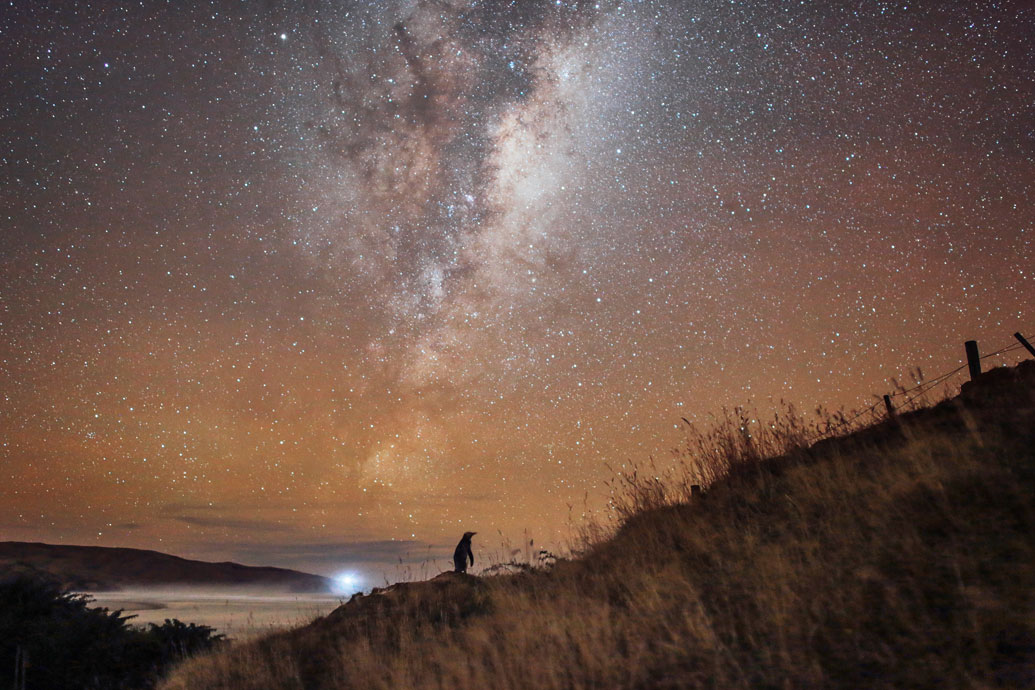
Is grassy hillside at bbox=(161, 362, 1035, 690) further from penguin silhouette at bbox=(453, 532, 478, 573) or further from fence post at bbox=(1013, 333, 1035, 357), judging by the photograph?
penguin silhouette at bbox=(453, 532, 478, 573)

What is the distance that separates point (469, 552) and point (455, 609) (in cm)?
678

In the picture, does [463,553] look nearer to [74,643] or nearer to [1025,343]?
[74,643]

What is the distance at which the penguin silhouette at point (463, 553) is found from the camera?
54.2 feet

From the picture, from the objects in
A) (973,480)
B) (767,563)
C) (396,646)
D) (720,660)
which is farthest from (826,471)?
(396,646)

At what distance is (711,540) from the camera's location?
27.1 ft

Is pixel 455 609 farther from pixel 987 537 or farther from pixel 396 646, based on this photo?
pixel 987 537

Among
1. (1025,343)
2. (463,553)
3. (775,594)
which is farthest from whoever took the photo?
(463,553)

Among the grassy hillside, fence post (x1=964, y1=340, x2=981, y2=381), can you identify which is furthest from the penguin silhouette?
fence post (x1=964, y1=340, x2=981, y2=381)

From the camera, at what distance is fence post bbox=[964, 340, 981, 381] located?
37.3 ft

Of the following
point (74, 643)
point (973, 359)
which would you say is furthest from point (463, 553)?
point (973, 359)

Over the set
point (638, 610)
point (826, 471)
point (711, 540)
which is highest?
point (826, 471)

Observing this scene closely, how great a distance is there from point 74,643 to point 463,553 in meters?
8.01

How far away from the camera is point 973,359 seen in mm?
11484

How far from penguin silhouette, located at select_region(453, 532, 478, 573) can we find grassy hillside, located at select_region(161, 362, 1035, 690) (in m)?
5.22
